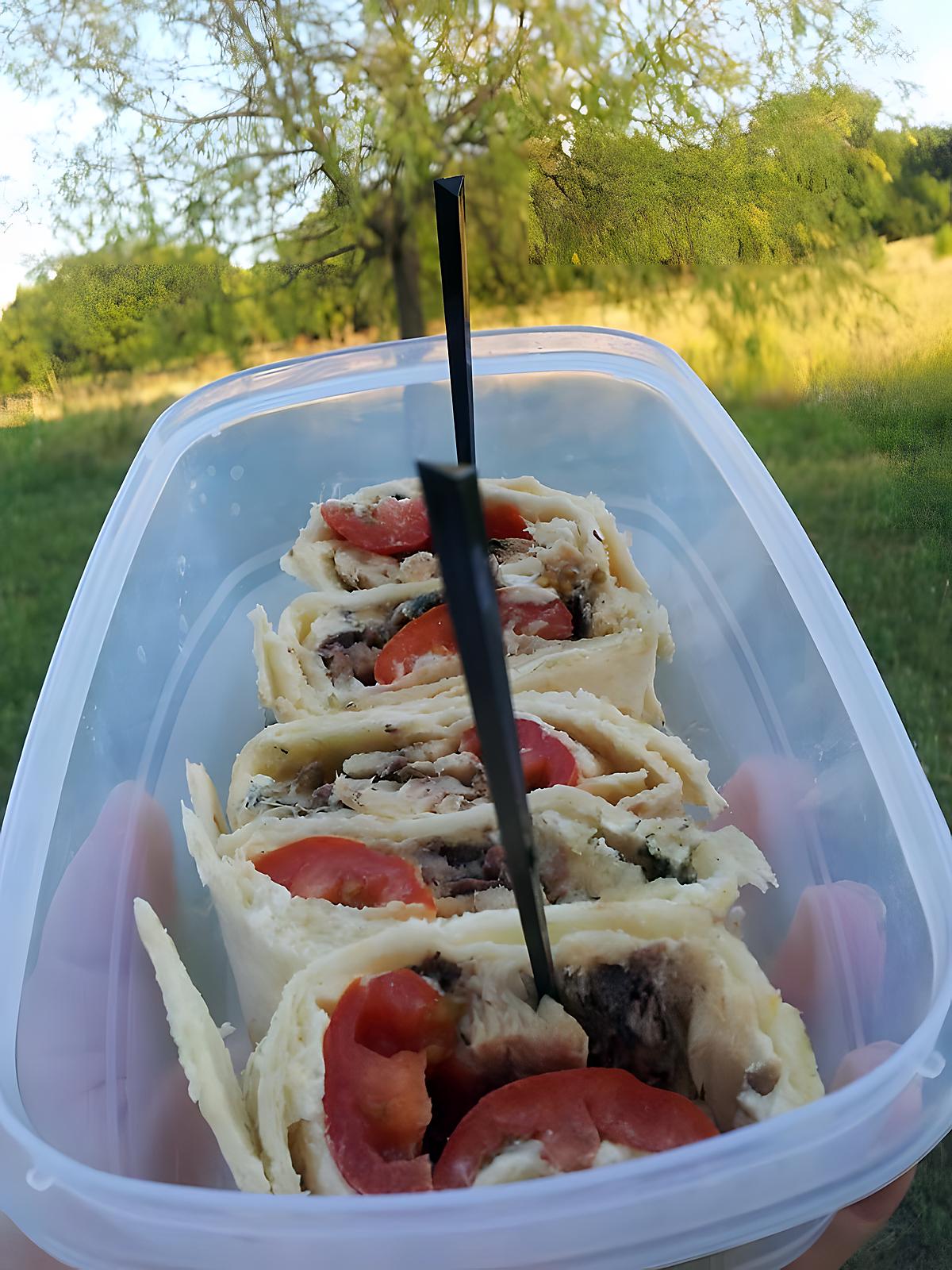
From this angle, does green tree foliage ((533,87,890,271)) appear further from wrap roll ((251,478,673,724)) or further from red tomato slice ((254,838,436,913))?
red tomato slice ((254,838,436,913))

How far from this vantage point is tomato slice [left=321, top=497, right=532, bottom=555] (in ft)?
5.74

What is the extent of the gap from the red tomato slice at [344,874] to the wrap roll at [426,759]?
89mm

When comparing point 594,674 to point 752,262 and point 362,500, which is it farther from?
point 752,262

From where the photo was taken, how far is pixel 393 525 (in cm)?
175

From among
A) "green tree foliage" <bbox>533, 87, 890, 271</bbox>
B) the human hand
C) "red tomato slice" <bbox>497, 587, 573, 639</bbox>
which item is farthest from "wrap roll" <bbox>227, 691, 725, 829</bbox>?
"green tree foliage" <bbox>533, 87, 890, 271</bbox>

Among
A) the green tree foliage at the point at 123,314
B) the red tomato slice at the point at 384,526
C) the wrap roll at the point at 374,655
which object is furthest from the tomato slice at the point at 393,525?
the green tree foliage at the point at 123,314

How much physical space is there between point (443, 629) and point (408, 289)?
103 inches

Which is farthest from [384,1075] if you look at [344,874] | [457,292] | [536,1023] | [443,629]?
[457,292]

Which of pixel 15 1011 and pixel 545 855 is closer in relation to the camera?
pixel 15 1011

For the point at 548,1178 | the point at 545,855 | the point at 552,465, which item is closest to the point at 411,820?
the point at 545,855

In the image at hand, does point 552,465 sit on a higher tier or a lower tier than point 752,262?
lower

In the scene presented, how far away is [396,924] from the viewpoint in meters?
1.01

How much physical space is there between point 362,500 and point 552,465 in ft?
1.33

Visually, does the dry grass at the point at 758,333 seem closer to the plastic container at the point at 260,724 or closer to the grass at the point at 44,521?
the grass at the point at 44,521
